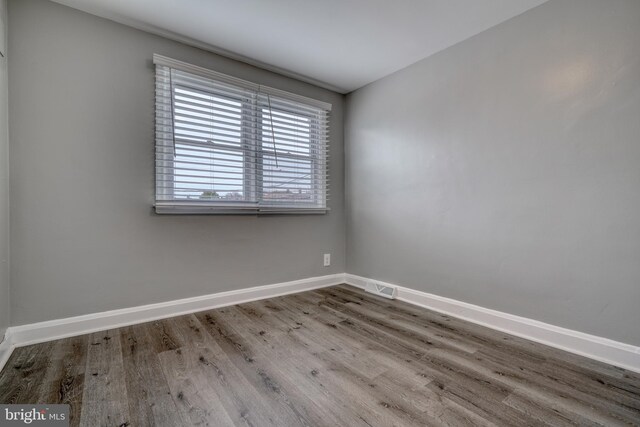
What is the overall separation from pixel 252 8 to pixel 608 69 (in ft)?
7.25

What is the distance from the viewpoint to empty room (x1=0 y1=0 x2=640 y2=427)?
142 cm

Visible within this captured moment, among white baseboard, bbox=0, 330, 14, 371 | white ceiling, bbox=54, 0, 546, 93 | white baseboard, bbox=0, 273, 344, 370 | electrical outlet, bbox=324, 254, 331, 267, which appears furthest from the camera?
electrical outlet, bbox=324, 254, 331, 267

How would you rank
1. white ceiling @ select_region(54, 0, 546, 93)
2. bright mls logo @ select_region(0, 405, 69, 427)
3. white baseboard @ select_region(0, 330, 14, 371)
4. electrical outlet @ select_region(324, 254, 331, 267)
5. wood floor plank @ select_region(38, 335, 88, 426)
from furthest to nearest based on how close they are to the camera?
electrical outlet @ select_region(324, 254, 331, 267)
white ceiling @ select_region(54, 0, 546, 93)
white baseboard @ select_region(0, 330, 14, 371)
wood floor plank @ select_region(38, 335, 88, 426)
bright mls logo @ select_region(0, 405, 69, 427)

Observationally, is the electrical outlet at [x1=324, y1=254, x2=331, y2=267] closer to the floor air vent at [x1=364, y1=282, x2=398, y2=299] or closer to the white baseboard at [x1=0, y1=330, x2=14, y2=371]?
the floor air vent at [x1=364, y1=282, x2=398, y2=299]

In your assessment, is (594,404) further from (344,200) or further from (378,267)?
(344,200)

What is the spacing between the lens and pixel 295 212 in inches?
117

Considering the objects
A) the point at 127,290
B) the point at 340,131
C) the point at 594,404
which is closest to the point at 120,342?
the point at 127,290

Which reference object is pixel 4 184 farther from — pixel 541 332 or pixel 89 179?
pixel 541 332

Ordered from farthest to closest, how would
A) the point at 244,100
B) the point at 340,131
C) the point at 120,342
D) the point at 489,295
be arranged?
1. the point at 340,131
2. the point at 244,100
3. the point at 489,295
4. the point at 120,342

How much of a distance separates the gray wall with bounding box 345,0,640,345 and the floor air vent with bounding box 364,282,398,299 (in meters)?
0.11

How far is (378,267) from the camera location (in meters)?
3.02

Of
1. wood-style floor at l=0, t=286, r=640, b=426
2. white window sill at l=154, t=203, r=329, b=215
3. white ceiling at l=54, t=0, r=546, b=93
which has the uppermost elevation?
white ceiling at l=54, t=0, r=546, b=93

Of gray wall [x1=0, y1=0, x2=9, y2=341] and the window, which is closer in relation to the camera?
gray wall [x1=0, y1=0, x2=9, y2=341]

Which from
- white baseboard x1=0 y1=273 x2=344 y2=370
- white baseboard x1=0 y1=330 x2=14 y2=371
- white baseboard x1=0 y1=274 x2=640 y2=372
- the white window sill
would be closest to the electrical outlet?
white baseboard x1=0 y1=273 x2=344 y2=370
